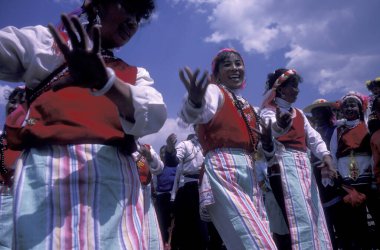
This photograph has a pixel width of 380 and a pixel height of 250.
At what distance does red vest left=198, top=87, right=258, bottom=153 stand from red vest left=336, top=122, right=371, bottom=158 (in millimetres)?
2910

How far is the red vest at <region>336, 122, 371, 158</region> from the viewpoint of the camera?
5672mm

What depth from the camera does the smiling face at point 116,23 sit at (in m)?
1.91

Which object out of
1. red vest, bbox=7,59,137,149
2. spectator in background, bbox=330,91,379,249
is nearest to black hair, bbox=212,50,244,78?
red vest, bbox=7,59,137,149

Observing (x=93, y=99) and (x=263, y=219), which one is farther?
(x=263, y=219)

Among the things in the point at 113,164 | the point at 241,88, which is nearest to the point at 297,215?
the point at 241,88

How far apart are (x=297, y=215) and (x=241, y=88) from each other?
1.51 m

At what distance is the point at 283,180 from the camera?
4.48m

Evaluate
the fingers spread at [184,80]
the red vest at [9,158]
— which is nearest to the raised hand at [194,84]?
the fingers spread at [184,80]

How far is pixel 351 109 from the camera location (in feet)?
19.9

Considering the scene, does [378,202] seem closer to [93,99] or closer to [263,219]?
[263,219]

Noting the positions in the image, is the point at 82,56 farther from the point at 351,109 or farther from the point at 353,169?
the point at 351,109

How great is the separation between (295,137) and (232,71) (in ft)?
4.39

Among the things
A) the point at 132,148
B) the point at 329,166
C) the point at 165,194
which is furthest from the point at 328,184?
the point at 132,148

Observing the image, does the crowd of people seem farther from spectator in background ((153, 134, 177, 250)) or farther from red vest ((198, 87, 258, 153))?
spectator in background ((153, 134, 177, 250))
